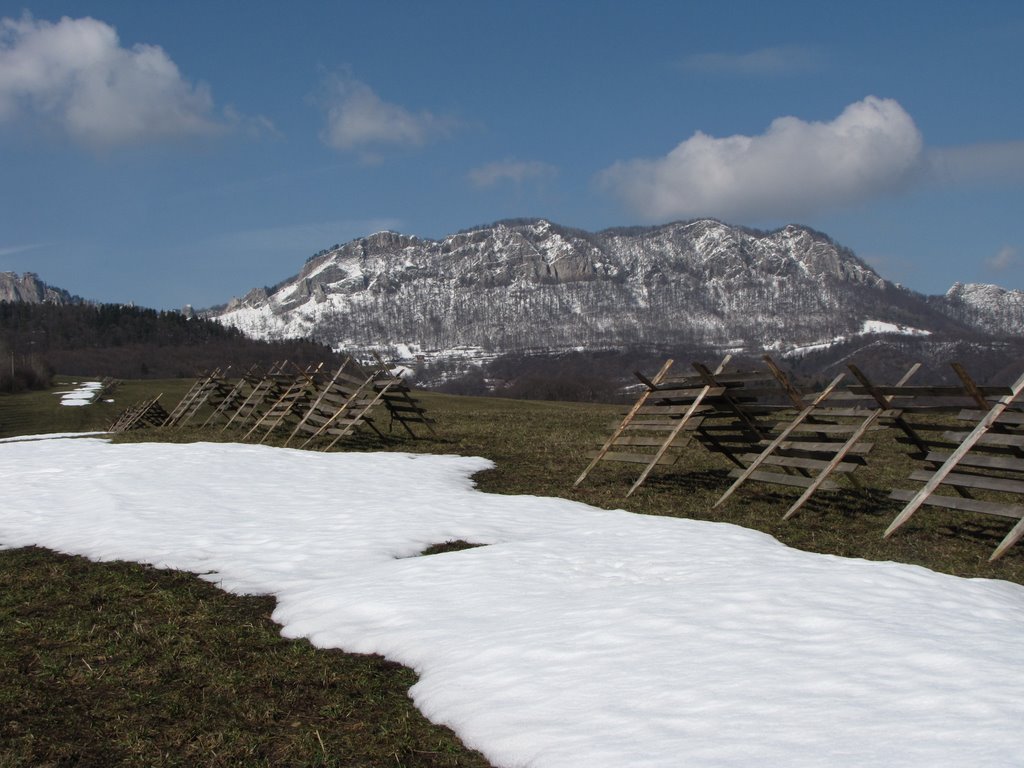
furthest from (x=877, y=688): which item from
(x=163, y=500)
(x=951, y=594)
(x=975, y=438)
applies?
(x=163, y=500)

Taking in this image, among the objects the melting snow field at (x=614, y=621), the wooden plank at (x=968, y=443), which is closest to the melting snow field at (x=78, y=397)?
the melting snow field at (x=614, y=621)

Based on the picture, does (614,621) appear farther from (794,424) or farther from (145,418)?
(145,418)

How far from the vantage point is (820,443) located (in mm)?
13094

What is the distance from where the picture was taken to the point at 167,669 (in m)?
6.33

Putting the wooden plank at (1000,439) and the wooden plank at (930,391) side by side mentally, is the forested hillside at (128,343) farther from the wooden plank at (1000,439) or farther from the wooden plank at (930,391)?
the wooden plank at (1000,439)

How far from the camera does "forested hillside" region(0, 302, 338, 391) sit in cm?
15275

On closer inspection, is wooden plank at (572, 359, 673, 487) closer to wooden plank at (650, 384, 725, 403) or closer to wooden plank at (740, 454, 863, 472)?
wooden plank at (650, 384, 725, 403)

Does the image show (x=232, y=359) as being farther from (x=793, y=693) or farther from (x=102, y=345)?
(x=793, y=693)

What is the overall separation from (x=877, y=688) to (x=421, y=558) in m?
5.30

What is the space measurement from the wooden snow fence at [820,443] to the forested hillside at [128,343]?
13685 centimetres

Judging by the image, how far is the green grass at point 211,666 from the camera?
500 cm

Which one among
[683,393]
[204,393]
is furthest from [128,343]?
[683,393]

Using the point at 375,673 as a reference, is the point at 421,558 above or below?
above

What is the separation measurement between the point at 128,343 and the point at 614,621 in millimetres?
183184
